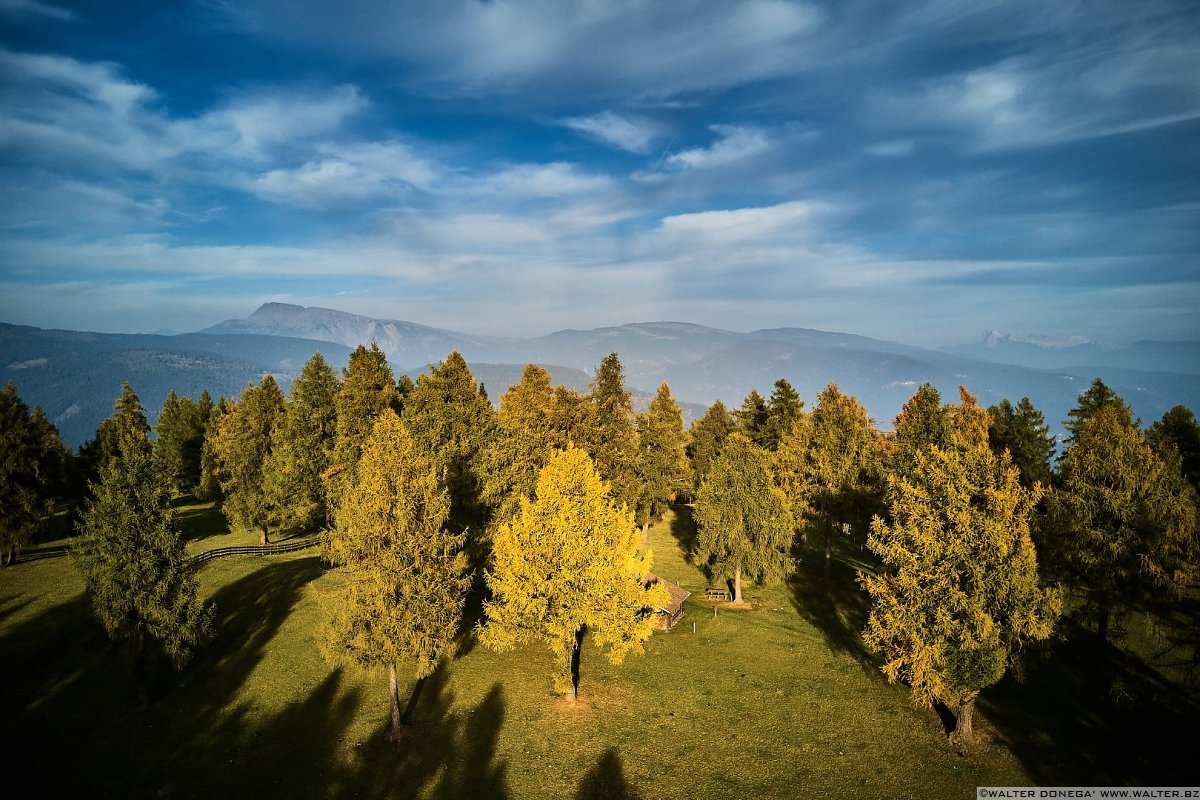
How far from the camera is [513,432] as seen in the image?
38.4 meters

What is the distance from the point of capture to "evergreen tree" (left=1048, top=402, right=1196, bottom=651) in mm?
24359

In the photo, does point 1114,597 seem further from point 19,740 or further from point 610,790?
point 19,740

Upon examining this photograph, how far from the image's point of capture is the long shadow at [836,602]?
31.4m

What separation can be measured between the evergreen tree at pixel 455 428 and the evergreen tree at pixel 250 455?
15.9 m

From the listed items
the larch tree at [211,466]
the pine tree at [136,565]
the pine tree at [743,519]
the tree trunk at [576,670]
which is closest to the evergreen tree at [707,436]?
the pine tree at [743,519]

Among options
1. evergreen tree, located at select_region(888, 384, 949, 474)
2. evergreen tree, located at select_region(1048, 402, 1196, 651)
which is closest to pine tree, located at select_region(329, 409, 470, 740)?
evergreen tree, located at select_region(888, 384, 949, 474)

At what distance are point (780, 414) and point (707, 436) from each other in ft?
27.7

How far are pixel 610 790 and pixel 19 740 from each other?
76.2ft

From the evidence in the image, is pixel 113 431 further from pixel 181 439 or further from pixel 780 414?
pixel 780 414

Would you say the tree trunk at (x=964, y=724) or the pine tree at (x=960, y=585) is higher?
the pine tree at (x=960, y=585)

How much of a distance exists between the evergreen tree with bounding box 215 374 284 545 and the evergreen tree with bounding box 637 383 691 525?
1192 inches

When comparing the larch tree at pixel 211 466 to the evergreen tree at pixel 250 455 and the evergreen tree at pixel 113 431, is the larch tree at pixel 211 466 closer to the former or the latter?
the evergreen tree at pixel 250 455

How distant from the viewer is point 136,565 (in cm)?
2366

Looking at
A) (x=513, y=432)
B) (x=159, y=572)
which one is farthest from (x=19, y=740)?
(x=513, y=432)
